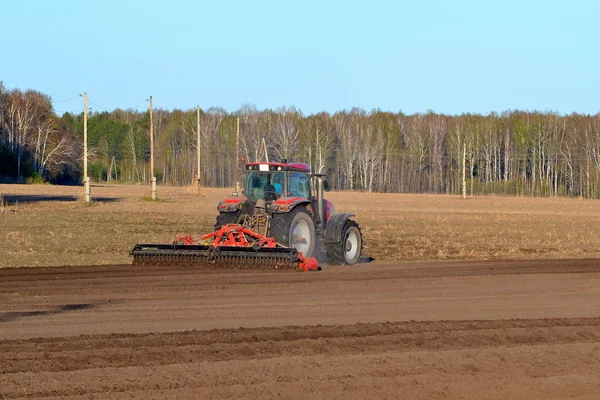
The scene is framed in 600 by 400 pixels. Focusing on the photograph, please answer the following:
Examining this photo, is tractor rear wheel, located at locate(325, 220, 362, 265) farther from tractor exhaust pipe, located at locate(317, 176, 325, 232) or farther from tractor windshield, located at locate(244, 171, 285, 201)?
tractor windshield, located at locate(244, 171, 285, 201)

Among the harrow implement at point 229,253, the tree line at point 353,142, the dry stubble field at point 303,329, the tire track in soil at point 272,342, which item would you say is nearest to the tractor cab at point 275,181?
the harrow implement at point 229,253

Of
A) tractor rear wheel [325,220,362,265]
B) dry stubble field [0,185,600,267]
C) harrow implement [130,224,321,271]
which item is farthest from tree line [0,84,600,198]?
harrow implement [130,224,321,271]

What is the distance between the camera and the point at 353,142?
81.1 m

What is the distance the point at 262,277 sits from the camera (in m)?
14.7

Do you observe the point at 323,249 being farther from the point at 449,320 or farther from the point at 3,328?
the point at 3,328

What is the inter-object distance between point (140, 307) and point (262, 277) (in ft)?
12.1

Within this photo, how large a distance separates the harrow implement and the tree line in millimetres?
61921

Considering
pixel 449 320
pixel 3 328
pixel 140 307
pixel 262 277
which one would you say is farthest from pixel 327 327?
pixel 262 277

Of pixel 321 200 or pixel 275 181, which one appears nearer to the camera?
pixel 275 181

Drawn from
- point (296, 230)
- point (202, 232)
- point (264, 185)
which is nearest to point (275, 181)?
point (264, 185)

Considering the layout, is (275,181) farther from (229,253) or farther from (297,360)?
(297,360)

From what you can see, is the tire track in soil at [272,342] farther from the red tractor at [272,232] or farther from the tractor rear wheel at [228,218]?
the tractor rear wheel at [228,218]

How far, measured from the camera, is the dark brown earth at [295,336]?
7270 mm

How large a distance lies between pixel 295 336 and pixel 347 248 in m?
8.85
